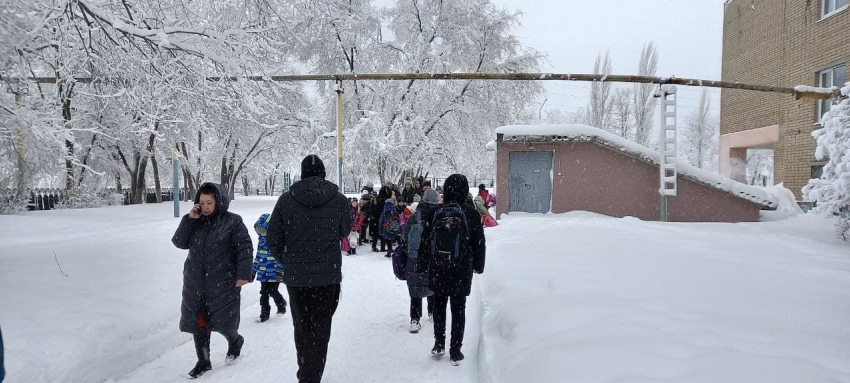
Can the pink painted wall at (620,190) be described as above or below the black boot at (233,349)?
above

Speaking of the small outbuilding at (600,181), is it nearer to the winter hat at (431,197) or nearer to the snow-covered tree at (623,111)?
the winter hat at (431,197)

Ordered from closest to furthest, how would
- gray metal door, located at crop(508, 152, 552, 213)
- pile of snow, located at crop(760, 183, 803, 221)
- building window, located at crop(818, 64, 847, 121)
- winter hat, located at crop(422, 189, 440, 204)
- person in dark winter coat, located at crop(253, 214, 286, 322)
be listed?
1. winter hat, located at crop(422, 189, 440, 204)
2. person in dark winter coat, located at crop(253, 214, 286, 322)
3. pile of snow, located at crop(760, 183, 803, 221)
4. gray metal door, located at crop(508, 152, 552, 213)
5. building window, located at crop(818, 64, 847, 121)

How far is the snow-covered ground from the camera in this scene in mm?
2908

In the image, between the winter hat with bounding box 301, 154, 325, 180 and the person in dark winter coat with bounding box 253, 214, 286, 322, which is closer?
the winter hat with bounding box 301, 154, 325, 180

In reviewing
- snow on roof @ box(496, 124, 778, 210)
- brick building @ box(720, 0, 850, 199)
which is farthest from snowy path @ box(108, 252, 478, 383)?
brick building @ box(720, 0, 850, 199)

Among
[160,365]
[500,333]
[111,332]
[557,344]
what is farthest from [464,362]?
[111,332]

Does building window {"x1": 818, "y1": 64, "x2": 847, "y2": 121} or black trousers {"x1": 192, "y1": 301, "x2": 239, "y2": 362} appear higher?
building window {"x1": 818, "y1": 64, "x2": 847, "y2": 121}

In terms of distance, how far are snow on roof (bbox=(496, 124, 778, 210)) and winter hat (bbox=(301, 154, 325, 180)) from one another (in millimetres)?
10800

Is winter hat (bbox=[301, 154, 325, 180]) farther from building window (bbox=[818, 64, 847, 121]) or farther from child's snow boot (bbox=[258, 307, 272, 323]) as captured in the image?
building window (bbox=[818, 64, 847, 121])

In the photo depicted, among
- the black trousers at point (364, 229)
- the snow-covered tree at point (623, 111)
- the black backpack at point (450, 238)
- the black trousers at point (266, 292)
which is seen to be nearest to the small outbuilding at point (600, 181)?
the black trousers at point (364, 229)

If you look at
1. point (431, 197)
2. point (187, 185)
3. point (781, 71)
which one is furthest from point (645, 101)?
point (187, 185)

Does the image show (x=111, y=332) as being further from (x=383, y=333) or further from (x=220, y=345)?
(x=383, y=333)

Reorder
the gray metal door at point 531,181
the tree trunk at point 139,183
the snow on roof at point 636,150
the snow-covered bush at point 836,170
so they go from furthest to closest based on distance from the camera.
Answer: the tree trunk at point 139,183
the gray metal door at point 531,181
the snow on roof at point 636,150
the snow-covered bush at point 836,170

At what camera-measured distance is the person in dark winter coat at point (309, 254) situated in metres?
3.49
